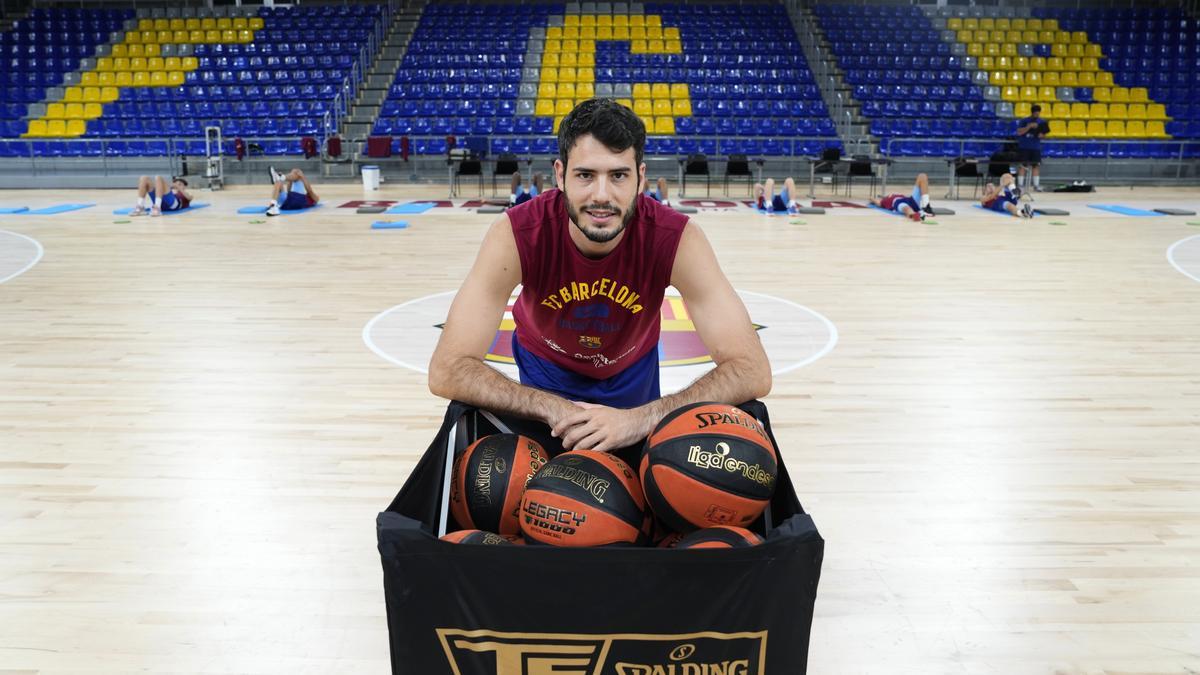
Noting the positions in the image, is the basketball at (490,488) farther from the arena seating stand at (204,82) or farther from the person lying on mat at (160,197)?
the arena seating stand at (204,82)

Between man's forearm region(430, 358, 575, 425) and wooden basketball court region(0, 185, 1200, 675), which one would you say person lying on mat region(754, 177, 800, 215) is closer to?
wooden basketball court region(0, 185, 1200, 675)

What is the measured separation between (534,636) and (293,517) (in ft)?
5.85

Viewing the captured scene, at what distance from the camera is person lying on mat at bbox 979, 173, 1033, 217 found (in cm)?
1138

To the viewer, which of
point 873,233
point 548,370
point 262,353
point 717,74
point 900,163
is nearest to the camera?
point 548,370

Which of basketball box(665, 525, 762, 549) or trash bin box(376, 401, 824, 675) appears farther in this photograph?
basketball box(665, 525, 762, 549)

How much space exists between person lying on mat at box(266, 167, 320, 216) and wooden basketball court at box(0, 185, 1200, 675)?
4502 mm

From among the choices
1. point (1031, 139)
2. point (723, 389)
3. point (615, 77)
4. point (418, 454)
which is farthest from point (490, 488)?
point (615, 77)

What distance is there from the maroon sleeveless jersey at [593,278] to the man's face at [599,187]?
6.5 inches

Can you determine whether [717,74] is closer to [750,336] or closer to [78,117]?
[78,117]

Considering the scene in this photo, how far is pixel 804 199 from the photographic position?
13.9 m

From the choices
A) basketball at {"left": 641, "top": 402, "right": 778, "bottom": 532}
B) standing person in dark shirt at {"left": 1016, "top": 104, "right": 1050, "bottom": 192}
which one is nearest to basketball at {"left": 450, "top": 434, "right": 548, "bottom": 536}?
basketball at {"left": 641, "top": 402, "right": 778, "bottom": 532}

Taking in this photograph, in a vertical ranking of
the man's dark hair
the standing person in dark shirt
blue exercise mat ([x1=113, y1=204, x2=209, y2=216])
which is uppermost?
the standing person in dark shirt

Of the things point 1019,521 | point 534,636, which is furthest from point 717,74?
point 534,636

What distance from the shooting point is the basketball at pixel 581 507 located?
56.2 inches
